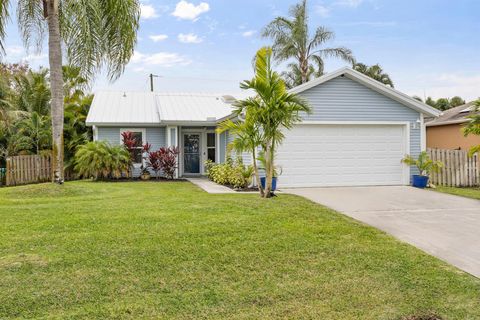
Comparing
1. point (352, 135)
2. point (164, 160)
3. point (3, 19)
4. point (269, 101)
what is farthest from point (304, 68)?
point (3, 19)

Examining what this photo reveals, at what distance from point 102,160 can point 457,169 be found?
12.8 m

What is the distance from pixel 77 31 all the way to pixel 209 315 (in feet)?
31.3

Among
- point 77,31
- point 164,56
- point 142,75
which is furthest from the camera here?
point 142,75

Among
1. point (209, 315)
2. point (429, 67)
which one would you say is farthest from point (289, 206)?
point (429, 67)

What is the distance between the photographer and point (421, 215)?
8508mm

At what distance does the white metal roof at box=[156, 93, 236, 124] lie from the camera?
17.2 meters

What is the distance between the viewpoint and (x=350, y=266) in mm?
5207

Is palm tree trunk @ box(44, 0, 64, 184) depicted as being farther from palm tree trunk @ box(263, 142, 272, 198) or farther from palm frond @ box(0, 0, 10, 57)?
palm tree trunk @ box(263, 142, 272, 198)

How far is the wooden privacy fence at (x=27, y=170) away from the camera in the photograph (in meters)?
16.6

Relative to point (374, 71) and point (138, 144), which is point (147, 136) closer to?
point (138, 144)

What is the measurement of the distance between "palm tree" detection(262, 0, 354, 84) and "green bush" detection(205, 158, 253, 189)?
38.4ft

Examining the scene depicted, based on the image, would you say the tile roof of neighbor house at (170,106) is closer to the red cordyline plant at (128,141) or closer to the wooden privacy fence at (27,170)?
the red cordyline plant at (128,141)

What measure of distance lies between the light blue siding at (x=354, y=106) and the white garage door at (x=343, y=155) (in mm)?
322

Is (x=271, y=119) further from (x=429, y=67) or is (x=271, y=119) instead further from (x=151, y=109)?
(x=429, y=67)
